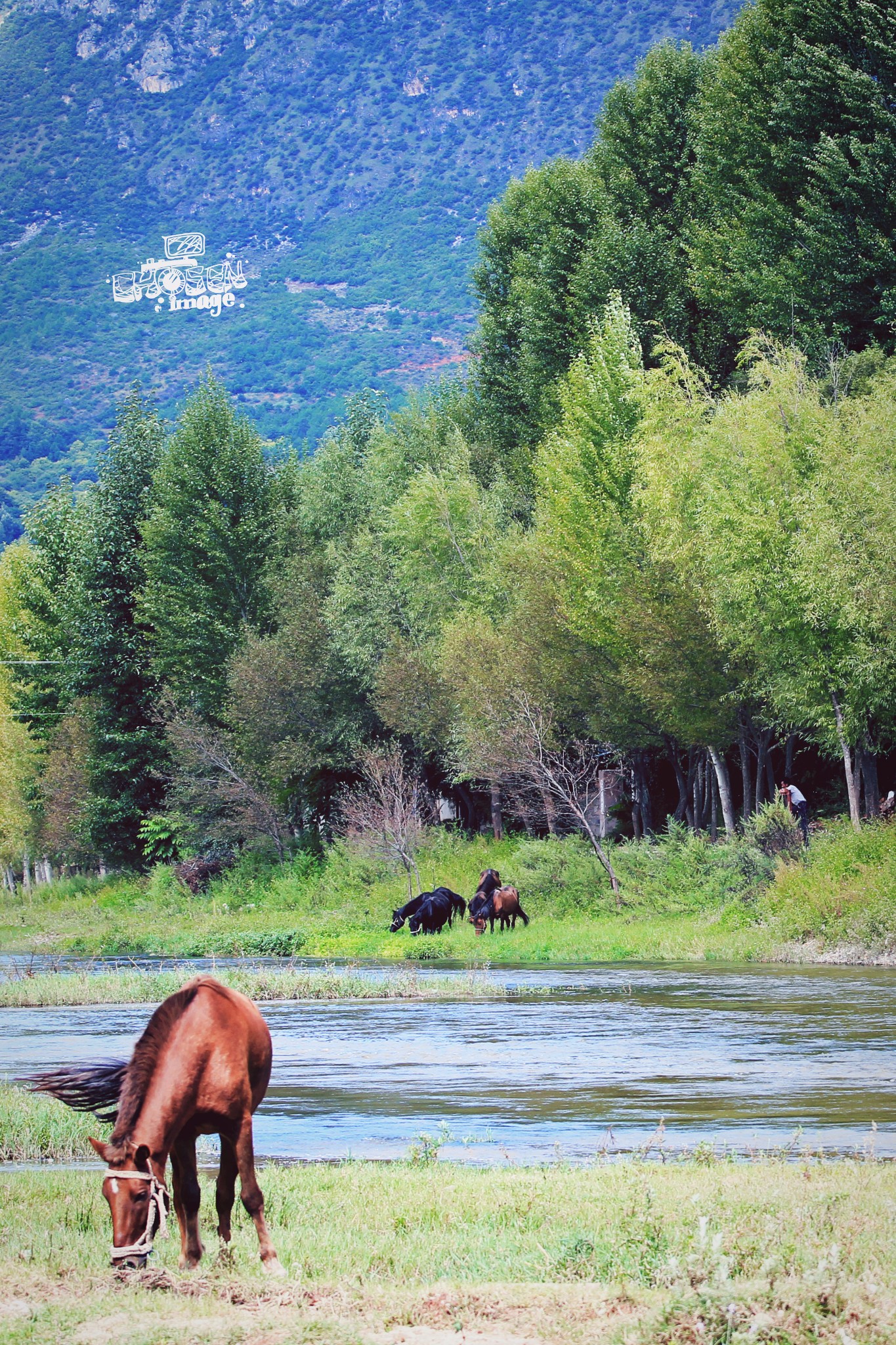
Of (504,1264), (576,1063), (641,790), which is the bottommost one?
(576,1063)

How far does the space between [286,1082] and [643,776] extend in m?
31.3

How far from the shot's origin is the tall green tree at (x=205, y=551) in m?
67.5

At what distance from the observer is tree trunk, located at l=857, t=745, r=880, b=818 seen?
37.3 meters

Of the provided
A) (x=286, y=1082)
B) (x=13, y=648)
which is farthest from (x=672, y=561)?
(x=13, y=648)

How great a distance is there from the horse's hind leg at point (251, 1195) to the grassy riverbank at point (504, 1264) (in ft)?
0.43

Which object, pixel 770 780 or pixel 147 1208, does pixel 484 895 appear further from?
pixel 147 1208

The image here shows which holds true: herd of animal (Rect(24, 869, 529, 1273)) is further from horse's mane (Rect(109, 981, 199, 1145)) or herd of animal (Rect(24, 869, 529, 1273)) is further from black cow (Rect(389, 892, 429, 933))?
black cow (Rect(389, 892, 429, 933))

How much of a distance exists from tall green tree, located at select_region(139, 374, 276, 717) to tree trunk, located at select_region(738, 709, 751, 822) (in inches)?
1104

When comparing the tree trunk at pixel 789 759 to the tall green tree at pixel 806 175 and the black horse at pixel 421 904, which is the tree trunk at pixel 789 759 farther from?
the tall green tree at pixel 806 175

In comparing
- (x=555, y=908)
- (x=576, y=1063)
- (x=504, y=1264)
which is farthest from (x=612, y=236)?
(x=504, y=1264)

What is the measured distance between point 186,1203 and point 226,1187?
0.59 metres

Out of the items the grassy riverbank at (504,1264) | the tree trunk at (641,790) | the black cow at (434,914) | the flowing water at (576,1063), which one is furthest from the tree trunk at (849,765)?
the grassy riverbank at (504,1264)

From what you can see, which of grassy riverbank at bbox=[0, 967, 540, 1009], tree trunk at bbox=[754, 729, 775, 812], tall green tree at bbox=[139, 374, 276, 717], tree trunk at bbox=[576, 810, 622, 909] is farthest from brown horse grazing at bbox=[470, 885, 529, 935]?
tall green tree at bbox=[139, 374, 276, 717]

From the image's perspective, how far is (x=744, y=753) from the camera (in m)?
42.4
